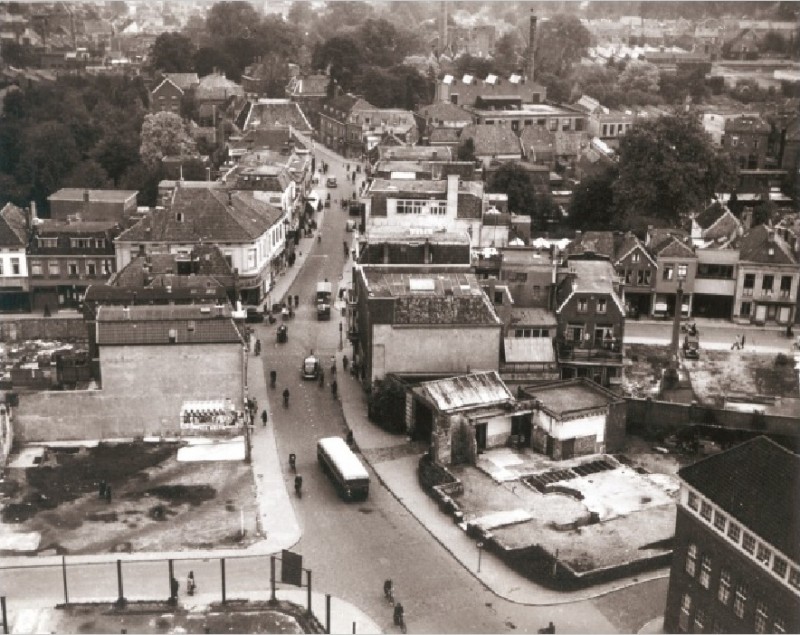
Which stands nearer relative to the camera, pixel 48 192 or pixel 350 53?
pixel 48 192

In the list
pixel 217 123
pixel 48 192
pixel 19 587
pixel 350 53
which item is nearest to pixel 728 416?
pixel 19 587

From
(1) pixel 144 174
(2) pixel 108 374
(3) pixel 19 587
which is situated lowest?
(3) pixel 19 587

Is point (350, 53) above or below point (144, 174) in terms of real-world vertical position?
above

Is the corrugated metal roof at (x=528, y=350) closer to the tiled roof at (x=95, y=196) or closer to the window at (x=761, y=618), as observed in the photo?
the window at (x=761, y=618)

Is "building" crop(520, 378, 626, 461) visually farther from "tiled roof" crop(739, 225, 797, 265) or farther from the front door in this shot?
"tiled roof" crop(739, 225, 797, 265)

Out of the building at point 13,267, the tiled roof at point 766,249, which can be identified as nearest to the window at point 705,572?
the tiled roof at point 766,249

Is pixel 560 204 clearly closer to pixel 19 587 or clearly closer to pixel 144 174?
pixel 144 174

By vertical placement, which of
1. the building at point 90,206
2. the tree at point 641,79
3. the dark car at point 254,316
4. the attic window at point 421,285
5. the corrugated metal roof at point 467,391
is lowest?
the dark car at point 254,316
